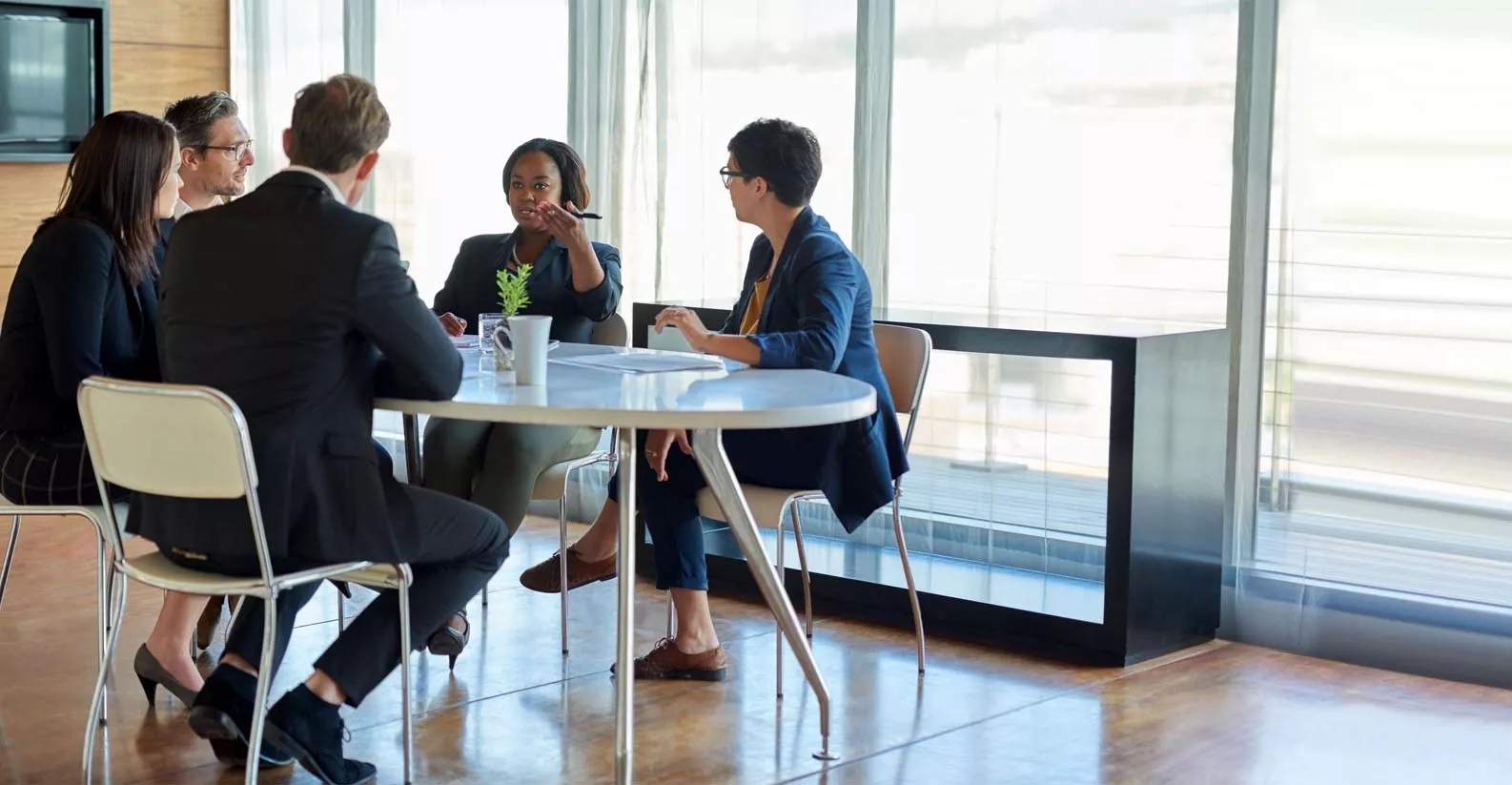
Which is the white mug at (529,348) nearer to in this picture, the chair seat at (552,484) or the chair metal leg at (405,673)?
the chair metal leg at (405,673)

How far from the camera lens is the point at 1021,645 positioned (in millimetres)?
4168

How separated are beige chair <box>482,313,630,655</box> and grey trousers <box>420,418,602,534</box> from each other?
0.8 inches

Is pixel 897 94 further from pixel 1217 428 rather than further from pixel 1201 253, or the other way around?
pixel 1217 428

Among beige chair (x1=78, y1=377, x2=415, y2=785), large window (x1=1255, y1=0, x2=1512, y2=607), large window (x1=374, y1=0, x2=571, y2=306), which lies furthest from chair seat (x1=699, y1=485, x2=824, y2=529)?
large window (x1=374, y1=0, x2=571, y2=306)

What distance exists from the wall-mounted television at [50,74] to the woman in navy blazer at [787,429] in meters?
3.60

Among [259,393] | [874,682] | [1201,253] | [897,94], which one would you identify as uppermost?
[897,94]

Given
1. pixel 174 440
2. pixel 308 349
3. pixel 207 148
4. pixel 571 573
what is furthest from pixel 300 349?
pixel 207 148

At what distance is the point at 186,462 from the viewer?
8.91 feet

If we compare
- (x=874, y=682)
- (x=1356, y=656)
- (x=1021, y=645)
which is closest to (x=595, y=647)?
(x=874, y=682)

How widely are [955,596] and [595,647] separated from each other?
0.90 metres

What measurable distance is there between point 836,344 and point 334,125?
112 cm

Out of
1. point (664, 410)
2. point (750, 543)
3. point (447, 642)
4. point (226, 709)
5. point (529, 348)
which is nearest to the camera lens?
point (664, 410)

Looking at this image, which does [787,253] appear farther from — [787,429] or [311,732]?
[311,732]

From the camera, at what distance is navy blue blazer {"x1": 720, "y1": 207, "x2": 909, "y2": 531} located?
11.5 feet
